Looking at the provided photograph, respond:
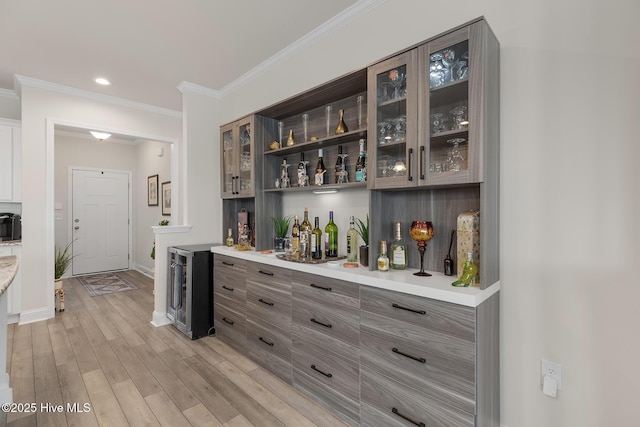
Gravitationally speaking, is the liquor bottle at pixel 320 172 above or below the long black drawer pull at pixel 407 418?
above

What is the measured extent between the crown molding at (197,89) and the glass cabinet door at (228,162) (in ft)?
2.44

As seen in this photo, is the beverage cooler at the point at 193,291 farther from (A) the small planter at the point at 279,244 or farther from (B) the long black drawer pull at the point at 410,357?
(B) the long black drawer pull at the point at 410,357

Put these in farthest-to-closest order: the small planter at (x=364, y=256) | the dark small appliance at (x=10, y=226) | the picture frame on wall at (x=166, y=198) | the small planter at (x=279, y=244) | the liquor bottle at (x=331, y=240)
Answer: the picture frame on wall at (x=166, y=198) < the dark small appliance at (x=10, y=226) < the small planter at (x=279, y=244) < the liquor bottle at (x=331, y=240) < the small planter at (x=364, y=256)

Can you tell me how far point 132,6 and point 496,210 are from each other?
2.82 meters

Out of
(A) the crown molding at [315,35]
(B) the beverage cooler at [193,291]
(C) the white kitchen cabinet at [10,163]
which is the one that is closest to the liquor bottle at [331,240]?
(B) the beverage cooler at [193,291]


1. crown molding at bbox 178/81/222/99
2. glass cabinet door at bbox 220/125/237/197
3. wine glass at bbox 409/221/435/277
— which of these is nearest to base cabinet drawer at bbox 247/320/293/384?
wine glass at bbox 409/221/435/277

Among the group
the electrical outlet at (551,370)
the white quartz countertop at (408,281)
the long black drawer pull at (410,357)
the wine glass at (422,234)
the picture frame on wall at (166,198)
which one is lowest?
the electrical outlet at (551,370)

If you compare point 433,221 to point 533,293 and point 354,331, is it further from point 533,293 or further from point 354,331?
point 354,331

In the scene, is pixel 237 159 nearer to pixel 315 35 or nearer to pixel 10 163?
pixel 315 35

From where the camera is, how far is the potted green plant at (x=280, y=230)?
2.94 m

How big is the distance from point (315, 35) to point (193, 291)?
2.58 m

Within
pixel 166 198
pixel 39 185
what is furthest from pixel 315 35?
pixel 166 198

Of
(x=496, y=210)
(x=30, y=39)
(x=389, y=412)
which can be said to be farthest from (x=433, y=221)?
(x=30, y=39)

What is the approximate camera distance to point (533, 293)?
5.21 ft
